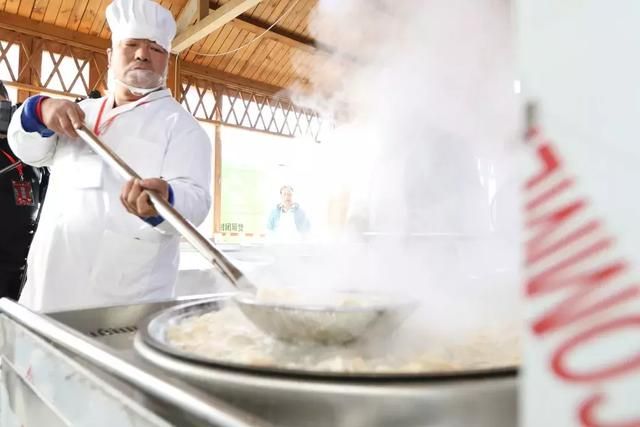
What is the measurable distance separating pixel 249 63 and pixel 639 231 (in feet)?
22.6

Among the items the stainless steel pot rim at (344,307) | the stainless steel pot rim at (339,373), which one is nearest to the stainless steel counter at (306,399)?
the stainless steel pot rim at (339,373)

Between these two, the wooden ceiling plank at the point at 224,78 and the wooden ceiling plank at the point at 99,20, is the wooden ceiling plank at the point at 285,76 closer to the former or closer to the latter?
the wooden ceiling plank at the point at 224,78

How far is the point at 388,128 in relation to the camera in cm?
195

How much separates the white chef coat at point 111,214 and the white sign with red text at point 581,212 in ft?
4.07

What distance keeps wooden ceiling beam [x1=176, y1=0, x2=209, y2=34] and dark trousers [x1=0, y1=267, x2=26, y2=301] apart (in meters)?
3.75

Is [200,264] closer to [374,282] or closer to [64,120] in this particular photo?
[64,120]

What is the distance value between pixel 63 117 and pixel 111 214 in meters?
0.34

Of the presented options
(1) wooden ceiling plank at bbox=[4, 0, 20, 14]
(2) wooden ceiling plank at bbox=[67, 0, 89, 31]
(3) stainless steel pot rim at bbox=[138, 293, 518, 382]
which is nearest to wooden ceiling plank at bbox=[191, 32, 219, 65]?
(2) wooden ceiling plank at bbox=[67, 0, 89, 31]

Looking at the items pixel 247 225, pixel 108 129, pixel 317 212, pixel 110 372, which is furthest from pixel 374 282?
pixel 247 225

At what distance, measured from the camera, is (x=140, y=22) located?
166 cm

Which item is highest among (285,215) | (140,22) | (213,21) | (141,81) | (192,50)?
(192,50)

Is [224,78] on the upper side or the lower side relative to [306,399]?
upper

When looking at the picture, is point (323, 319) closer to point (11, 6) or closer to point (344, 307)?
point (344, 307)

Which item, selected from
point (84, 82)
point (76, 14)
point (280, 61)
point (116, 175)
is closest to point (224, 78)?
point (280, 61)
